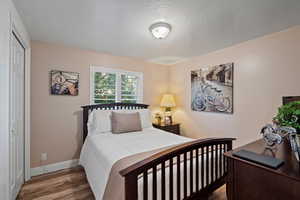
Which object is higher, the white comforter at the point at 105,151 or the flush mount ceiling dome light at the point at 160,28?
the flush mount ceiling dome light at the point at 160,28

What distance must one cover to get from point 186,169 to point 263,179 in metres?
0.72

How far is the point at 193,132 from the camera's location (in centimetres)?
352

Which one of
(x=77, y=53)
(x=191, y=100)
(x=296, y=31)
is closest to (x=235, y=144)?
(x=191, y=100)

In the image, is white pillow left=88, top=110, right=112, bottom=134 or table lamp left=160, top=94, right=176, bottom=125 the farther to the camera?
table lamp left=160, top=94, right=176, bottom=125

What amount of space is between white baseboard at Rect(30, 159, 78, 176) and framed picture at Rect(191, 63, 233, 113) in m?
2.83

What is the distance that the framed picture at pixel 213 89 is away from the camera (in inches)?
111

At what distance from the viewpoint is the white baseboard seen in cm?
246

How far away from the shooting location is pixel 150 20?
1964 mm

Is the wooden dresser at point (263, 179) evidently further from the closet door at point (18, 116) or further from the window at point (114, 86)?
the window at point (114, 86)

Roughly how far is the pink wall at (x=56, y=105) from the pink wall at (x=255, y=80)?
2555mm

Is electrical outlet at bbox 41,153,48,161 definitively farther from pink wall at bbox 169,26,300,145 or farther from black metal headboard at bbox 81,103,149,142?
pink wall at bbox 169,26,300,145

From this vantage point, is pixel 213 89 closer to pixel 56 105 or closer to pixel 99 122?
pixel 99 122

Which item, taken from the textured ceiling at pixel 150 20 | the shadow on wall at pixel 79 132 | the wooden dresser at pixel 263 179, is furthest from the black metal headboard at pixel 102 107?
the wooden dresser at pixel 263 179

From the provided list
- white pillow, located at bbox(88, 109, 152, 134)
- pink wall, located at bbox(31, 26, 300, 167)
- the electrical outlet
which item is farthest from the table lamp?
the electrical outlet
